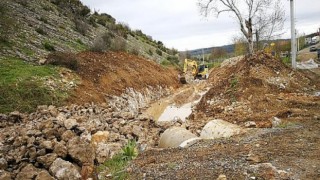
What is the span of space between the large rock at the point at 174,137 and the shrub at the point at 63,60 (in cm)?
991

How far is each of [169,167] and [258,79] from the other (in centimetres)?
1092

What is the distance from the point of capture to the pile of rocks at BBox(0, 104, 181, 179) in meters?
7.05

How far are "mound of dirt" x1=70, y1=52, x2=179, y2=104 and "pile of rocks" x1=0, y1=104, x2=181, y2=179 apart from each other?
15.0ft

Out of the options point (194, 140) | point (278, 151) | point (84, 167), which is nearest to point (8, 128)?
point (84, 167)

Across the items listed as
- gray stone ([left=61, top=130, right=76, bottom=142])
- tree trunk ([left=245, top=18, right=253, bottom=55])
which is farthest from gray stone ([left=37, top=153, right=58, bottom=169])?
tree trunk ([left=245, top=18, right=253, bottom=55])

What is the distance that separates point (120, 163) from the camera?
8.05m

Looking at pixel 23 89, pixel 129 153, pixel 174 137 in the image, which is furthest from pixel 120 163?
pixel 23 89

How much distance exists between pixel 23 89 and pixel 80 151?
7524mm

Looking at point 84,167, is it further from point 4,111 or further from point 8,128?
point 4,111

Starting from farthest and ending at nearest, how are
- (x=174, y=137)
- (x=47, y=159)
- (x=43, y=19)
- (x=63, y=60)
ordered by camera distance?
(x=43, y=19) < (x=63, y=60) < (x=174, y=137) < (x=47, y=159)

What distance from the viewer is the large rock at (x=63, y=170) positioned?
693 centimetres

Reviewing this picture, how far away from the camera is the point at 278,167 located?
661 centimetres

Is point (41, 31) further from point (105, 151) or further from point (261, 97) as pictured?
point (105, 151)

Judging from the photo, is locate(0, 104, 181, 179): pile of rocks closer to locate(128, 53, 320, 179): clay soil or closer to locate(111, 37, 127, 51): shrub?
locate(128, 53, 320, 179): clay soil
